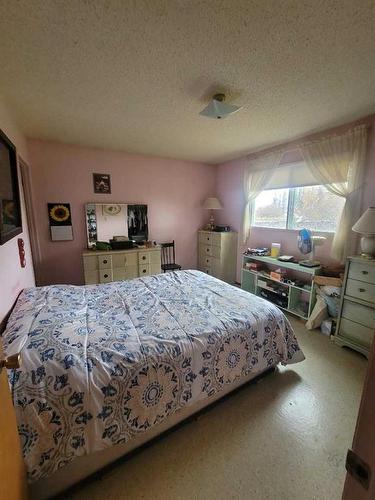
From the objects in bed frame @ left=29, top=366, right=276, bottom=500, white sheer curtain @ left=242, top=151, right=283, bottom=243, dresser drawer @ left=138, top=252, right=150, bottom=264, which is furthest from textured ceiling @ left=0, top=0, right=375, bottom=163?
bed frame @ left=29, top=366, right=276, bottom=500

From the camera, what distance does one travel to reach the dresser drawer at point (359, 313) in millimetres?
2037

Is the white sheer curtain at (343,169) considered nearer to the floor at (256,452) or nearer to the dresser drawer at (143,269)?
the floor at (256,452)

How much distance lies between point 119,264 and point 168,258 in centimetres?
106

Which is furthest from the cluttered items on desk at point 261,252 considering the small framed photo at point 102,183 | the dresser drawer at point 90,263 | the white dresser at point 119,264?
the small framed photo at point 102,183

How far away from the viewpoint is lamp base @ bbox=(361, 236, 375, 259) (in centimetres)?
212

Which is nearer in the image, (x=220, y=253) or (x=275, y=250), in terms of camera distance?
(x=275, y=250)

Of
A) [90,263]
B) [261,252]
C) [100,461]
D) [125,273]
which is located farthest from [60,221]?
[261,252]

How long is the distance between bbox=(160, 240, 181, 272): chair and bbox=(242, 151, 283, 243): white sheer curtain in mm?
1347

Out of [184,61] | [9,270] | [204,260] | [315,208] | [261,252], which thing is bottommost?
[204,260]

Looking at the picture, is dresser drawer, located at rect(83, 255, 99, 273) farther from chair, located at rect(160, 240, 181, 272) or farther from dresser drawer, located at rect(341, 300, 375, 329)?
dresser drawer, located at rect(341, 300, 375, 329)

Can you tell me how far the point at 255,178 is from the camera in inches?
138

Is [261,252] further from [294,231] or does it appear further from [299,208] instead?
[299,208]

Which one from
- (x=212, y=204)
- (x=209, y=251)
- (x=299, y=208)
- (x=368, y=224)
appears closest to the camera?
(x=368, y=224)

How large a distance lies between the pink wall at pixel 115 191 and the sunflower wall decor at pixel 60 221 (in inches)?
2.6
